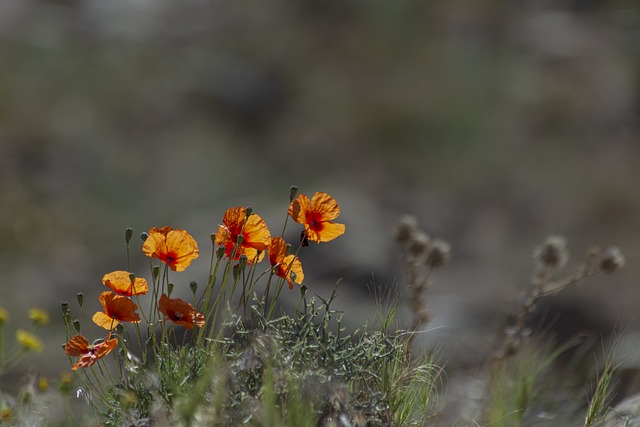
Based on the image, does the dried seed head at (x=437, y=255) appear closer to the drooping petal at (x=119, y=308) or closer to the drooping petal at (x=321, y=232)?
the drooping petal at (x=321, y=232)

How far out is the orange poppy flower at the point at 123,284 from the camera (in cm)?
271

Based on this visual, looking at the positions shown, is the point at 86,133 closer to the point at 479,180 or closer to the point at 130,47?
the point at 130,47

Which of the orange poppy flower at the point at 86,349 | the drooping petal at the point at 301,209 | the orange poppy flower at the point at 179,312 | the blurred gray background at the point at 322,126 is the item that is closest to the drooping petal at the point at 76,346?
the orange poppy flower at the point at 86,349

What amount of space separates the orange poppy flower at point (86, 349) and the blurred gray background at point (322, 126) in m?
5.42

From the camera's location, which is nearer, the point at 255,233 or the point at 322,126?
the point at 255,233

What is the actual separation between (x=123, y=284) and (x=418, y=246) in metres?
1.43

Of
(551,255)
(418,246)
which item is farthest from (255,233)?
(551,255)

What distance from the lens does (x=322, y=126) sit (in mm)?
13430

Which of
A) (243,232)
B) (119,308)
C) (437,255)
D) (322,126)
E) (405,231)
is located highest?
(322,126)

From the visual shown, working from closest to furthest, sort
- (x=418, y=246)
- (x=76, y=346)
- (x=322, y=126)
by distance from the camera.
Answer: (x=76, y=346) → (x=418, y=246) → (x=322, y=126)

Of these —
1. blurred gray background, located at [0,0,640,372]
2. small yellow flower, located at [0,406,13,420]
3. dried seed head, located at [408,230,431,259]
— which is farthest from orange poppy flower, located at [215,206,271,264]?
blurred gray background, located at [0,0,640,372]

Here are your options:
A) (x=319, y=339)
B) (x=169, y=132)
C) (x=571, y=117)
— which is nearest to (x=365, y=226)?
(x=319, y=339)

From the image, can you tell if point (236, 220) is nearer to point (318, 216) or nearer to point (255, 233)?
point (255, 233)

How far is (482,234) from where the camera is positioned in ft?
37.7
